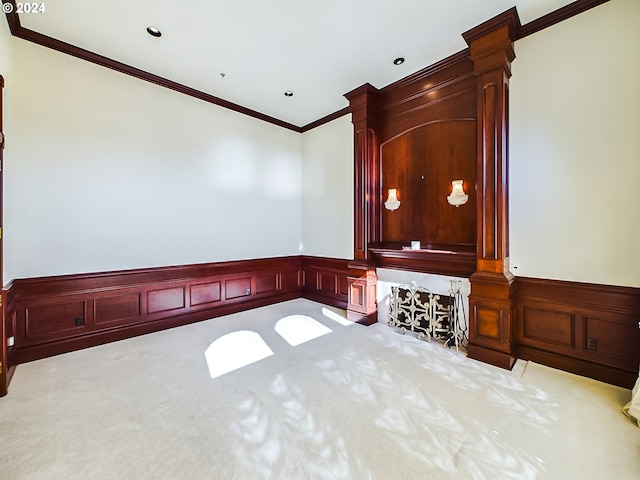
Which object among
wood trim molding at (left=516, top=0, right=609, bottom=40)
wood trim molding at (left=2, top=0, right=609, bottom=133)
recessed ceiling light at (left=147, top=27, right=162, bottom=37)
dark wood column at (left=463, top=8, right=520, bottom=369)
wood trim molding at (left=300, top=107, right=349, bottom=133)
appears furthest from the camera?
wood trim molding at (left=300, top=107, right=349, bottom=133)

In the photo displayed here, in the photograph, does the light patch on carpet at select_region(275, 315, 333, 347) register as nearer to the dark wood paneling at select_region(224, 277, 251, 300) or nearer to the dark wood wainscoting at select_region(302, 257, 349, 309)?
the dark wood wainscoting at select_region(302, 257, 349, 309)

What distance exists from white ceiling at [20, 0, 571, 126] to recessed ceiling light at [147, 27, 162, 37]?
50 mm

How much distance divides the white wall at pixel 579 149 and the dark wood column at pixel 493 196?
0.17 meters

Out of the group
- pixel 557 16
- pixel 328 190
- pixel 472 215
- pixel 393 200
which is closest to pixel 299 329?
pixel 393 200

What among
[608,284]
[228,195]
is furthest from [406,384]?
[228,195]

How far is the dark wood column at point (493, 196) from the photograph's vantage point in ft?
9.28

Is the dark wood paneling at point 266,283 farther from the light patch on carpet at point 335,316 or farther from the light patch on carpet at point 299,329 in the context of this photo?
the light patch on carpet at point 335,316

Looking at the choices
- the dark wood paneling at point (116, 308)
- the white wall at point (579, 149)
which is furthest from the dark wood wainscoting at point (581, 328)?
the dark wood paneling at point (116, 308)

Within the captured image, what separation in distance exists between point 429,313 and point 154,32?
14.9 ft

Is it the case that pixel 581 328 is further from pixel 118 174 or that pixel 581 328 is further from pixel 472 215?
pixel 118 174

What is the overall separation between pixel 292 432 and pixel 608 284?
3.02 m

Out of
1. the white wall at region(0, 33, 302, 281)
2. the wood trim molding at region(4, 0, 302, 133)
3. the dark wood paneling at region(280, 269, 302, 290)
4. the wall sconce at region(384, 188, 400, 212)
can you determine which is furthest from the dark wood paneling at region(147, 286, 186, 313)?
the wall sconce at region(384, 188, 400, 212)

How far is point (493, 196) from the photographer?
291cm

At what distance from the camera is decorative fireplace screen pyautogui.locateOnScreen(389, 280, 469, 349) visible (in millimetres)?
3350
